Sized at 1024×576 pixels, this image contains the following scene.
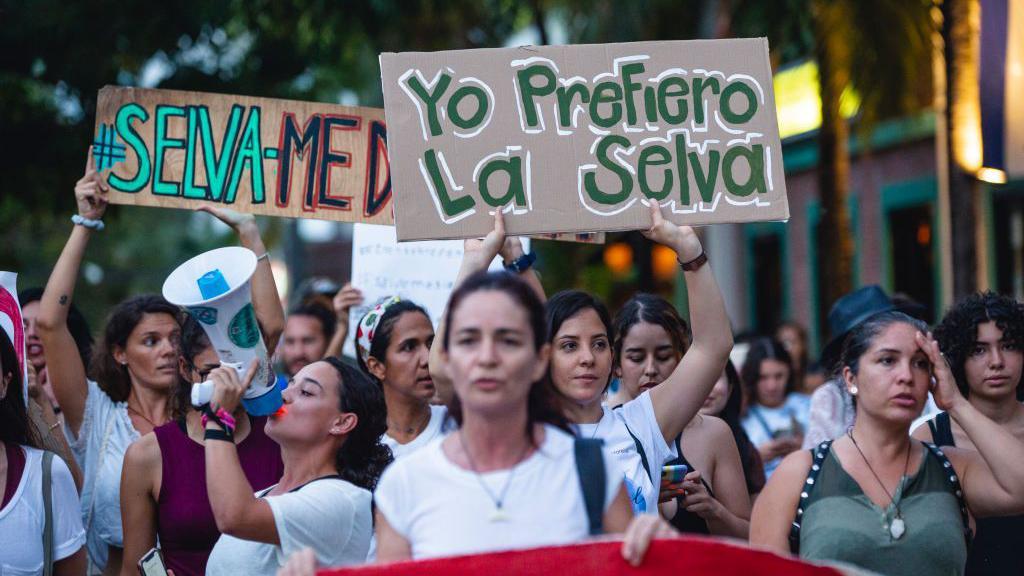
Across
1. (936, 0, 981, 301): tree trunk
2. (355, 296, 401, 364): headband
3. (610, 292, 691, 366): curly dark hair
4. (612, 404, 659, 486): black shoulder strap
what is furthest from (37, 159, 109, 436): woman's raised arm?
(936, 0, 981, 301): tree trunk

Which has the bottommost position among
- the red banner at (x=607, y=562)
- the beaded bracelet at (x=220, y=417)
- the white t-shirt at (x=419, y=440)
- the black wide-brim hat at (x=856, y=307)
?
the red banner at (x=607, y=562)

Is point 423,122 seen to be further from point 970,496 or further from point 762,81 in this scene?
point 970,496

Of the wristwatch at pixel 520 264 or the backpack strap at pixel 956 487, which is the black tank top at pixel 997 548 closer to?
the backpack strap at pixel 956 487

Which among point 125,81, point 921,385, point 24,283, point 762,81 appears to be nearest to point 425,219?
point 762,81

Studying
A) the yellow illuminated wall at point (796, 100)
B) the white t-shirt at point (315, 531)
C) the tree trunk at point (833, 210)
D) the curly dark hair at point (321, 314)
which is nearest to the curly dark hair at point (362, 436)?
the white t-shirt at point (315, 531)

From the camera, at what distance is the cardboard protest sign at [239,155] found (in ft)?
18.6

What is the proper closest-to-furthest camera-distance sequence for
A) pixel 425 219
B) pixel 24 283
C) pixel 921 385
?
pixel 921 385 → pixel 425 219 → pixel 24 283

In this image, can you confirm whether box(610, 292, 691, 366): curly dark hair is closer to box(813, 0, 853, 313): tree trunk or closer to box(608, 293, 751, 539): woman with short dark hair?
box(608, 293, 751, 539): woman with short dark hair

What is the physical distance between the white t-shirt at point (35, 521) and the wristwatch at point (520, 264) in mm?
1691

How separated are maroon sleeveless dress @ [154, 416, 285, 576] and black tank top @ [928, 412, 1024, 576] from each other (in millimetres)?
2573

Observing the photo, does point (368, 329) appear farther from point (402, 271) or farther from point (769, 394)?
point (769, 394)

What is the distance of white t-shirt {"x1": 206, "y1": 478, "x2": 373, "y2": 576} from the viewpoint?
4027 mm

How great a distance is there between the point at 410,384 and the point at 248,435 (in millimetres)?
642

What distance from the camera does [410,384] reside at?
17.2 ft
